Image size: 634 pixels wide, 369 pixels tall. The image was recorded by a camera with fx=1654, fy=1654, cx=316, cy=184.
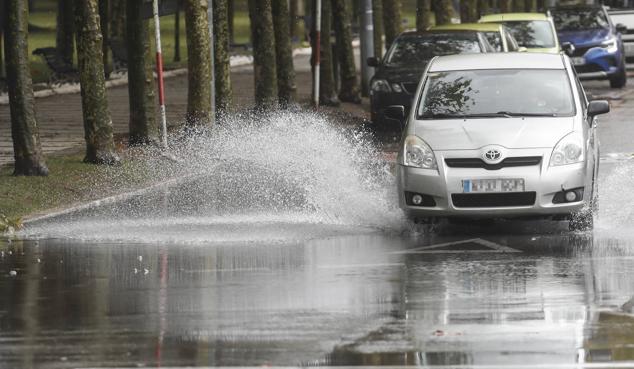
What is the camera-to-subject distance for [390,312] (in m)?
10.2

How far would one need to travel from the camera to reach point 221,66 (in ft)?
87.0

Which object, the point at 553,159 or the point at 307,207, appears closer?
the point at 553,159

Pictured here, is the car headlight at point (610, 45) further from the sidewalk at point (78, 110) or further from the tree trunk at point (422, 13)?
the sidewalk at point (78, 110)

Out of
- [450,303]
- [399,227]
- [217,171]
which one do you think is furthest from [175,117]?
[450,303]

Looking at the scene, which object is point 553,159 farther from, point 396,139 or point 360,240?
point 396,139

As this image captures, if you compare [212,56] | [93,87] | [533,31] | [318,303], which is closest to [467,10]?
[533,31]

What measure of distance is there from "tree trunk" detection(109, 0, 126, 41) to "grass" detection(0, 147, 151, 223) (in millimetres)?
24346

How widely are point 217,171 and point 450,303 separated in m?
11.8

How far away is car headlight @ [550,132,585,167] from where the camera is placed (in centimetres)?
1416

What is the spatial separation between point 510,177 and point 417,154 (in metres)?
0.88

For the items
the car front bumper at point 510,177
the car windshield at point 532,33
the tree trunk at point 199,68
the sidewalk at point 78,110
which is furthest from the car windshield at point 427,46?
the car front bumper at point 510,177

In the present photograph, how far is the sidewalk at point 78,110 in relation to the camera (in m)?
25.2

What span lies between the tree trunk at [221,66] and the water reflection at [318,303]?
39.8ft

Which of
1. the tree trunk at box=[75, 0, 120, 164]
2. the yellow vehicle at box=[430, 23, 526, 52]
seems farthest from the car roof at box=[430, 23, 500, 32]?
the tree trunk at box=[75, 0, 120, 164]
